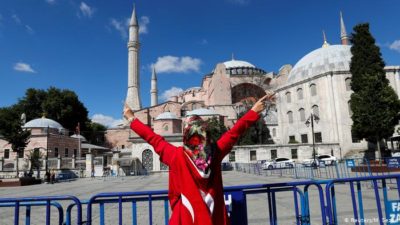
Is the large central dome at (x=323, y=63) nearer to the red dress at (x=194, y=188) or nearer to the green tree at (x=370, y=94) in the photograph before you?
the green tree at (x=370, y=94)

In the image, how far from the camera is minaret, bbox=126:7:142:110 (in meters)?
47.6

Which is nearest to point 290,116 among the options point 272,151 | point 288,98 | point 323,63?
point 288,98

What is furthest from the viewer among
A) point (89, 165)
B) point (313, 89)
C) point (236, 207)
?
point (313, 89)

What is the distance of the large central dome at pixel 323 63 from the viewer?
1403 inches

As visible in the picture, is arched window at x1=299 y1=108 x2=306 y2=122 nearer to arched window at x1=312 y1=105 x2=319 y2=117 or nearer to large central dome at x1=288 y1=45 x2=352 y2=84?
arched window at x1=312 y1=105 x2=319 y2=117

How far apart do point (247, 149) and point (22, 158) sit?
23.1 m

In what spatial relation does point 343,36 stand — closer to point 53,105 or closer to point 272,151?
point 272,151

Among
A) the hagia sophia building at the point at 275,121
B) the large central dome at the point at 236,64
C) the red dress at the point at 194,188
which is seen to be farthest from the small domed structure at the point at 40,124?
the red dress at the point at 194,188

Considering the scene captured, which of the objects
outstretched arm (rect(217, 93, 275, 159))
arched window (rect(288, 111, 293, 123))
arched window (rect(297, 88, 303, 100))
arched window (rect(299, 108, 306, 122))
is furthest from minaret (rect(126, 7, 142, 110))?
outstretched arm (rect(217, 93, 275, 159))

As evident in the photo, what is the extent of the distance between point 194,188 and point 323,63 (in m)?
37.6

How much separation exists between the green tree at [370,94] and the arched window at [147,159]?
1846 cm

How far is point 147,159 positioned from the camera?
31.4 metres

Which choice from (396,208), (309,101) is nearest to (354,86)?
(309,101)

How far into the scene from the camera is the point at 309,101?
120 ft
